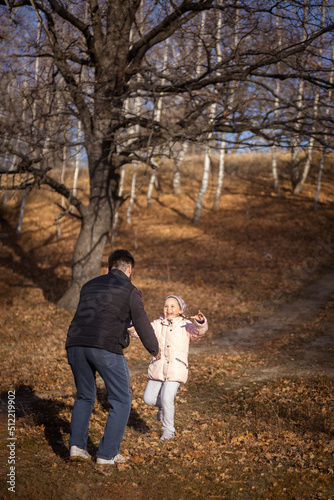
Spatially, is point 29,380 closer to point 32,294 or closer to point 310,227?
point 32,294

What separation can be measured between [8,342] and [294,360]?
6620 mm

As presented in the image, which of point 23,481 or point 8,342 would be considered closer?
point 23,481

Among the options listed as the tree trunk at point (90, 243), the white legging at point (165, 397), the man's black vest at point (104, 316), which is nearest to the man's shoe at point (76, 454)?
the man's black vest at point (104, 316)

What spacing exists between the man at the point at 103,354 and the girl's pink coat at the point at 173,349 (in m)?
1.04

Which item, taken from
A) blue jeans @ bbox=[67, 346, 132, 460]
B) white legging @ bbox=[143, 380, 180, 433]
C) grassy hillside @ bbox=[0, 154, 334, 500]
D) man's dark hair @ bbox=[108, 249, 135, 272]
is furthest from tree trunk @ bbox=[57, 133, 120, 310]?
blue jeans @ bbox=[67, 346, 132, 460]

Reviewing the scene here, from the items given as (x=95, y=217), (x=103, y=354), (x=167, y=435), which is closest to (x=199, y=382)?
(x=167, y=435)

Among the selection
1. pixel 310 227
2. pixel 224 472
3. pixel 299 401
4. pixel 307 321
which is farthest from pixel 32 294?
pixel 310 227

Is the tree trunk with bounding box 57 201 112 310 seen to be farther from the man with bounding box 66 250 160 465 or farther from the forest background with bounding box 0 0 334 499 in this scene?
the man with bounding box 66 250 160 465

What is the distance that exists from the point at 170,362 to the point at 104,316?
1468mm

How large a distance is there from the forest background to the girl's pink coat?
80 cm

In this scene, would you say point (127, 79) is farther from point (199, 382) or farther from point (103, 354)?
point (103, 354)

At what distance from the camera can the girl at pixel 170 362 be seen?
4996 millimetres

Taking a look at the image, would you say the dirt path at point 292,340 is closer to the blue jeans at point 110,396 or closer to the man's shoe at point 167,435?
the man's shoe at point 167,435

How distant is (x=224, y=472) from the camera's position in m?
4.10
